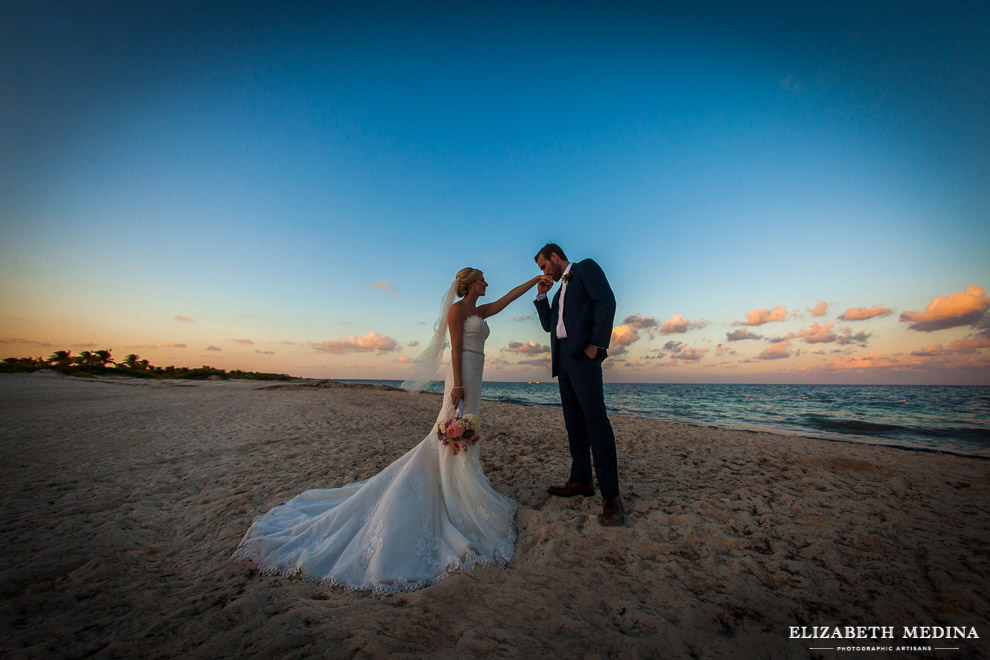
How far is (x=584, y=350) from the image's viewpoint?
329 centimetres

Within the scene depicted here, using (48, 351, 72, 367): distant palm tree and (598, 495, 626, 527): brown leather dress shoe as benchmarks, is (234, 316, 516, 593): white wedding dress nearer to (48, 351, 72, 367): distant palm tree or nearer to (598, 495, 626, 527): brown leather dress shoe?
(598, 495, 626, 527): brown leather dress shoe

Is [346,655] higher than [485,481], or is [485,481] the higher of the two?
[485,481]

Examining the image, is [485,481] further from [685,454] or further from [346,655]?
[685,454]

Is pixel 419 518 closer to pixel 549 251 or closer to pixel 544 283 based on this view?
pixel 544 283

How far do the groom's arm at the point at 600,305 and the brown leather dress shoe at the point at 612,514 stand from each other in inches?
52.6

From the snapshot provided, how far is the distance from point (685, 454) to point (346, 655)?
5.58 metres

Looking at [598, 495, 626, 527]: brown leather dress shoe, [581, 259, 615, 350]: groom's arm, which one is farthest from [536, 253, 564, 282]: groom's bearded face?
[598, 495, 626, 527]: brown leather dress shoe

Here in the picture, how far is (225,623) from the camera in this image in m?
1.83

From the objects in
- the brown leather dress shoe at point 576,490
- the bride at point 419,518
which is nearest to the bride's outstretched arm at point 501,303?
the bride at point 419,518

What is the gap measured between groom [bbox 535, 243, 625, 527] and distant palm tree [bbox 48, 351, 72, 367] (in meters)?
51.6

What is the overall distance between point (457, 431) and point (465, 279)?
4.58ft

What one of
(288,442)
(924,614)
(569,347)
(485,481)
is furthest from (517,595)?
(288,442)

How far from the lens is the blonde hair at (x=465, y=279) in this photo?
342 centimetres

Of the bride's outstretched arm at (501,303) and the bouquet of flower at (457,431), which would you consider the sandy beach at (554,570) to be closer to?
the bouquet of flower at (457,431)
